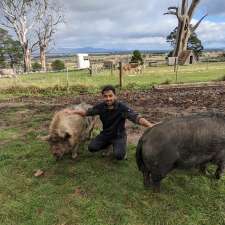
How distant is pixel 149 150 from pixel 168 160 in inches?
10.5

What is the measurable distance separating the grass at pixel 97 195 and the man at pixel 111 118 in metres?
0.26

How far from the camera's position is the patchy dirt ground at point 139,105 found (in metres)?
9.65

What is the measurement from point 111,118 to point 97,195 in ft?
4.81

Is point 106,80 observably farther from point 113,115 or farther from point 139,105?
point 113,115

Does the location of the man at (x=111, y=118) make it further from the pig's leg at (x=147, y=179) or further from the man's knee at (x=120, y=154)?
the pig's leg at (x=147, y=179)

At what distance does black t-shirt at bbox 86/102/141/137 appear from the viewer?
577cm

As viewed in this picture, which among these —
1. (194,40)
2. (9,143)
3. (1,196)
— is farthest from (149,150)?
(194,40)

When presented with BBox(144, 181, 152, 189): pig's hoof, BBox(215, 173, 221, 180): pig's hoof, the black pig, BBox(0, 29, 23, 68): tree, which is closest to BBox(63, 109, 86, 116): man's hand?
the black pig

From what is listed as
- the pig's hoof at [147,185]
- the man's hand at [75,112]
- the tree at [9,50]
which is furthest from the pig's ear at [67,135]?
the tree at [9,50]

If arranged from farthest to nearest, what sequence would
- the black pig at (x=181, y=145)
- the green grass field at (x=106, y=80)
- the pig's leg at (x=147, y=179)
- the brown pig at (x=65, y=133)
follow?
the green grass field at (x=106, y=80), the brown pig at (x=65, y=133), the pig's leg at (x=147, y=179), the black pig at (x=181, y=145)

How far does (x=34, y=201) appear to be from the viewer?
4.83m

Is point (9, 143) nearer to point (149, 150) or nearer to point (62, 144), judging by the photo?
point (62, 144)

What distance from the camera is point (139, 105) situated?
11586mm

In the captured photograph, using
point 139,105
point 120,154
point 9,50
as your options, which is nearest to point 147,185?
point 120,154
